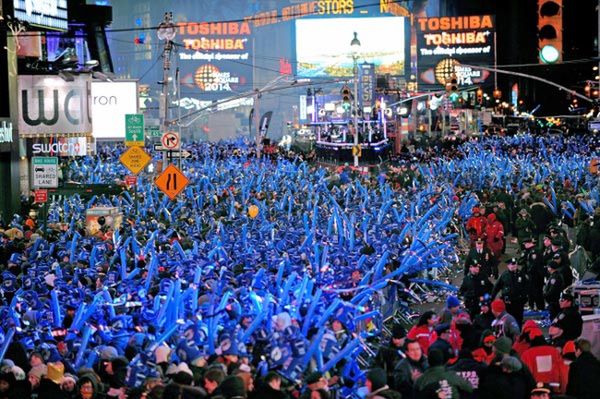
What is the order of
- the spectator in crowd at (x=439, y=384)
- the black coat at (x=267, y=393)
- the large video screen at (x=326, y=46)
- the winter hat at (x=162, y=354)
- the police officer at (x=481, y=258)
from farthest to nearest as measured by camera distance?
Answer: the large video screen at (x=326, y=46) → the police officer at (x=481, y=258) → the winter hat at (x=162, y=354) → the spectator in crowd at (x=439, y=384) → the black coat at (x=267, y=393)

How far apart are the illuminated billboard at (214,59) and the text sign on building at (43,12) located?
9335 centimetres

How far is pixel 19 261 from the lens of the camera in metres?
19.2

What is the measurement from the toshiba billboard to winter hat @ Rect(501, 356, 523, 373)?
3488cm


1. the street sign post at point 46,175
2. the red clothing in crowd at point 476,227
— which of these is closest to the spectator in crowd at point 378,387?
the red clothing in crowd at point 476,227

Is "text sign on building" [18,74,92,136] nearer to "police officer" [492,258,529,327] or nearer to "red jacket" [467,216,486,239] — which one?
"red jacket" [467,216,486,239]

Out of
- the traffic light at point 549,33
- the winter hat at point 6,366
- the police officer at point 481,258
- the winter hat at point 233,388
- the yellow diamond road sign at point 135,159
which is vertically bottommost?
the police officer at point 481,258

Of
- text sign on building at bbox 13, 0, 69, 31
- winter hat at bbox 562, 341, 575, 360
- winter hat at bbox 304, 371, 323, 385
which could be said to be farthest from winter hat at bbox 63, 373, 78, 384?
text sign on building at bbox 13, 0, 69, 31

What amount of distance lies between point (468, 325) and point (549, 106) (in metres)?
130

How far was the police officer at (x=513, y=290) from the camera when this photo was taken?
18047 mm

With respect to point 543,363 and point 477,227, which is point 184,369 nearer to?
point 543,363

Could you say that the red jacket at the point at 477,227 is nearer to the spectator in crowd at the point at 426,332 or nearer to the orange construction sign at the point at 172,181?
the orange construction sign at the point at 172,181

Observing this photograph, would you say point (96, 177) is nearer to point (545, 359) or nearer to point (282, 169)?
point (282, 169)

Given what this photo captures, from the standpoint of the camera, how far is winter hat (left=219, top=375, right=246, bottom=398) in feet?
31.8

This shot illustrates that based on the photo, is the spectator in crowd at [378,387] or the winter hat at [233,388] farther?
the spectator in crowd at [378,387]
